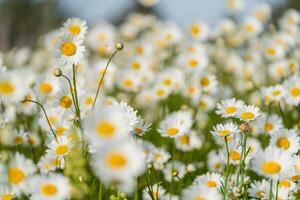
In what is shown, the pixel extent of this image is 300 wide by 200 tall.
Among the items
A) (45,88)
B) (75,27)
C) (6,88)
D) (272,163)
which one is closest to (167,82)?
(45,88)

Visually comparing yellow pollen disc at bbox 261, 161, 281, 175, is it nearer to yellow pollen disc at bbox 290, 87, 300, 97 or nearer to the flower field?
the flower field

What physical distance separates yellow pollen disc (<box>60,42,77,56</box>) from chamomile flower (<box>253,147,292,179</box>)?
85 cm

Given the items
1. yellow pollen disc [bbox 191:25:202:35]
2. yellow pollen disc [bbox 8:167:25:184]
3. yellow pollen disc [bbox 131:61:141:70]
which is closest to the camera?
yellow pollen disc [bbox 8:167:25:184]

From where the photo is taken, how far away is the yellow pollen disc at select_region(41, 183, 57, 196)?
1.70 metres

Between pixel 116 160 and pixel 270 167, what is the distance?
0.76 m

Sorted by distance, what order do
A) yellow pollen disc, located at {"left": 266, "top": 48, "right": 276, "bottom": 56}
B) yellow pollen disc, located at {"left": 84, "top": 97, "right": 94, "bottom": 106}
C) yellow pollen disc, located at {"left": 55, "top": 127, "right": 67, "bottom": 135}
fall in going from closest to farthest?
yellow pollen disc, located at {"left": 55, "top": 127, "right": 67, "bottom": 135}
yellow pollen disc, located at {"left": 84, "top": 97, "right": 94, "bottom": 106}
yellow pollen disc, located at {"left": 266, "top": 48, "right": 276, "bottom": 56}

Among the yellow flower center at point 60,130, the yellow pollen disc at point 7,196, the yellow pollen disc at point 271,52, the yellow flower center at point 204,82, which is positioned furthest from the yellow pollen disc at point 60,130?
the yellow pollen disc at point 271,52

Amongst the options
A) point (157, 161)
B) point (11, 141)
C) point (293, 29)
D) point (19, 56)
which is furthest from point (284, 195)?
point (19, 56)

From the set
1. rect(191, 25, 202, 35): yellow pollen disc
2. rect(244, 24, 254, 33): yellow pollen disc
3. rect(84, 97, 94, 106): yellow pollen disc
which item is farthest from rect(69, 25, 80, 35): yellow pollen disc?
rect(244, 24, 254, 33): yellow pollen disc

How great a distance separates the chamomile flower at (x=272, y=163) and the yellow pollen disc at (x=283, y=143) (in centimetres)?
30

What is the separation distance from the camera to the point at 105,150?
4.24 feet

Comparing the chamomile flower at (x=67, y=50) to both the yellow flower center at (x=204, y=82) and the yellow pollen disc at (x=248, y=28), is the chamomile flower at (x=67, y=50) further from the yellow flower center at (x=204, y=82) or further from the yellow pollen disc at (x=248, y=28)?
the yellow pollen disc at (x=248, y=28)

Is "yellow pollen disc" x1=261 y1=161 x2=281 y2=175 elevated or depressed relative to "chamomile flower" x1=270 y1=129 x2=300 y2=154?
depressed

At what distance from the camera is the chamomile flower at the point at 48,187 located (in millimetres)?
1686
